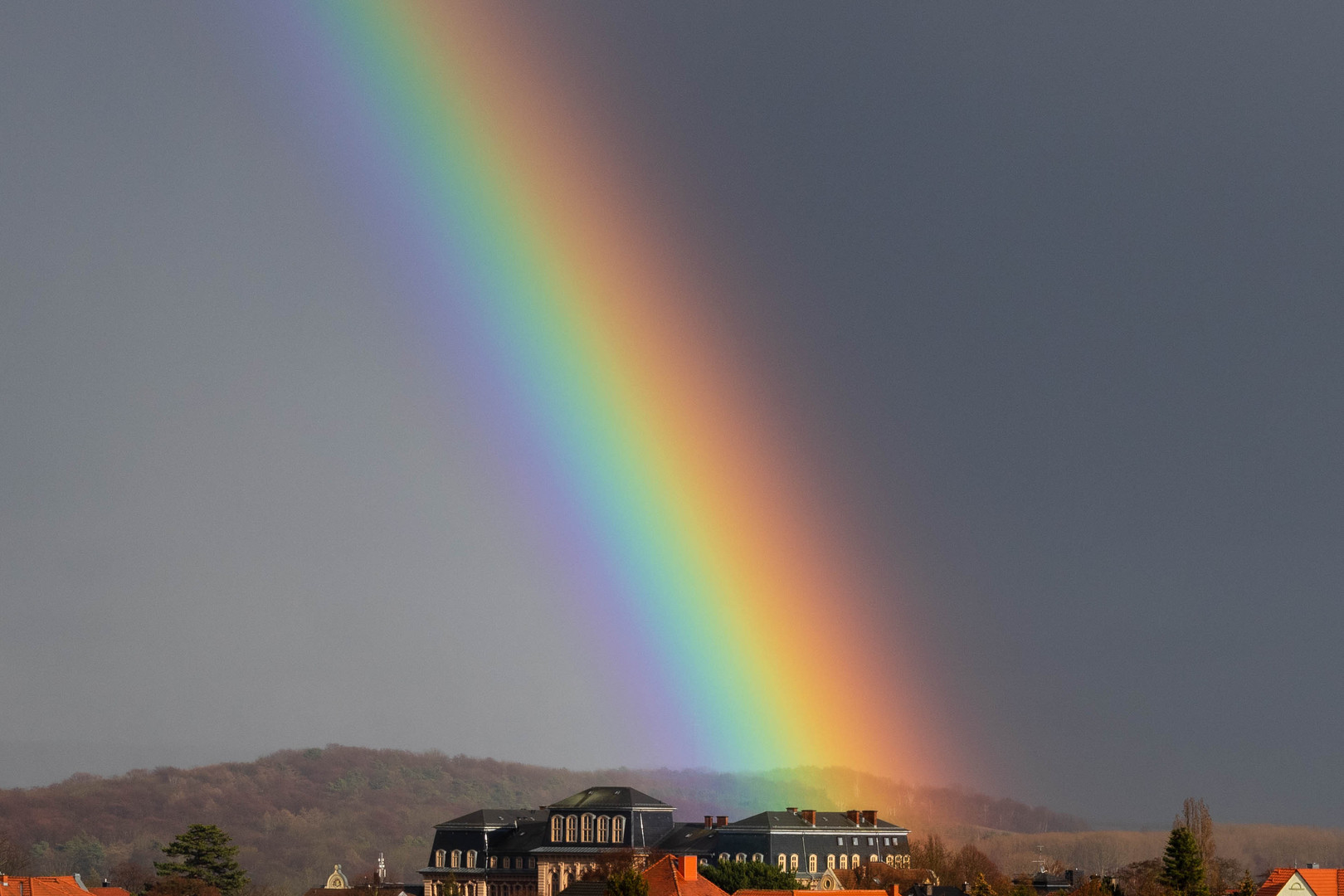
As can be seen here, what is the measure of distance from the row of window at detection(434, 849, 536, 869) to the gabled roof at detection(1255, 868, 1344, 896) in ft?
288

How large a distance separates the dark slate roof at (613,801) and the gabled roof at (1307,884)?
78222mm

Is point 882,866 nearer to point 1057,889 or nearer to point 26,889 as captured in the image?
point 1057,889

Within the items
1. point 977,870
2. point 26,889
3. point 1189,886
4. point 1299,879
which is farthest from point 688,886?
point 977,870

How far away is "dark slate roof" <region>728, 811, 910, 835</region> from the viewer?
162 metres

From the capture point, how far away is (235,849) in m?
147

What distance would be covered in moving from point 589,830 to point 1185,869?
81.3m

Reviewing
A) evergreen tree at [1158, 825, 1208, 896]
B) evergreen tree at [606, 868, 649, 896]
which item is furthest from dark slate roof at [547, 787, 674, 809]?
evergreen tree at [606, 868, 649, 896]

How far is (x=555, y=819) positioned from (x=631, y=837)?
367 inches

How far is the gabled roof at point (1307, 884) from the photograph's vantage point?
352 feet

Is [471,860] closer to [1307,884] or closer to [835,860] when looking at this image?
[835,860]

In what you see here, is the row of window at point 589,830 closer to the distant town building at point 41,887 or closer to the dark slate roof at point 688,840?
the dark slate roof at point 688,840

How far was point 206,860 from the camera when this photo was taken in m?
143

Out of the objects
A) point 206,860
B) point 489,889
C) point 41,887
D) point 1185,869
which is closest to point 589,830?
point 489,889

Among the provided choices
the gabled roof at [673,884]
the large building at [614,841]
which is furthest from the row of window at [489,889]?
the gabled roof at [673,884]
